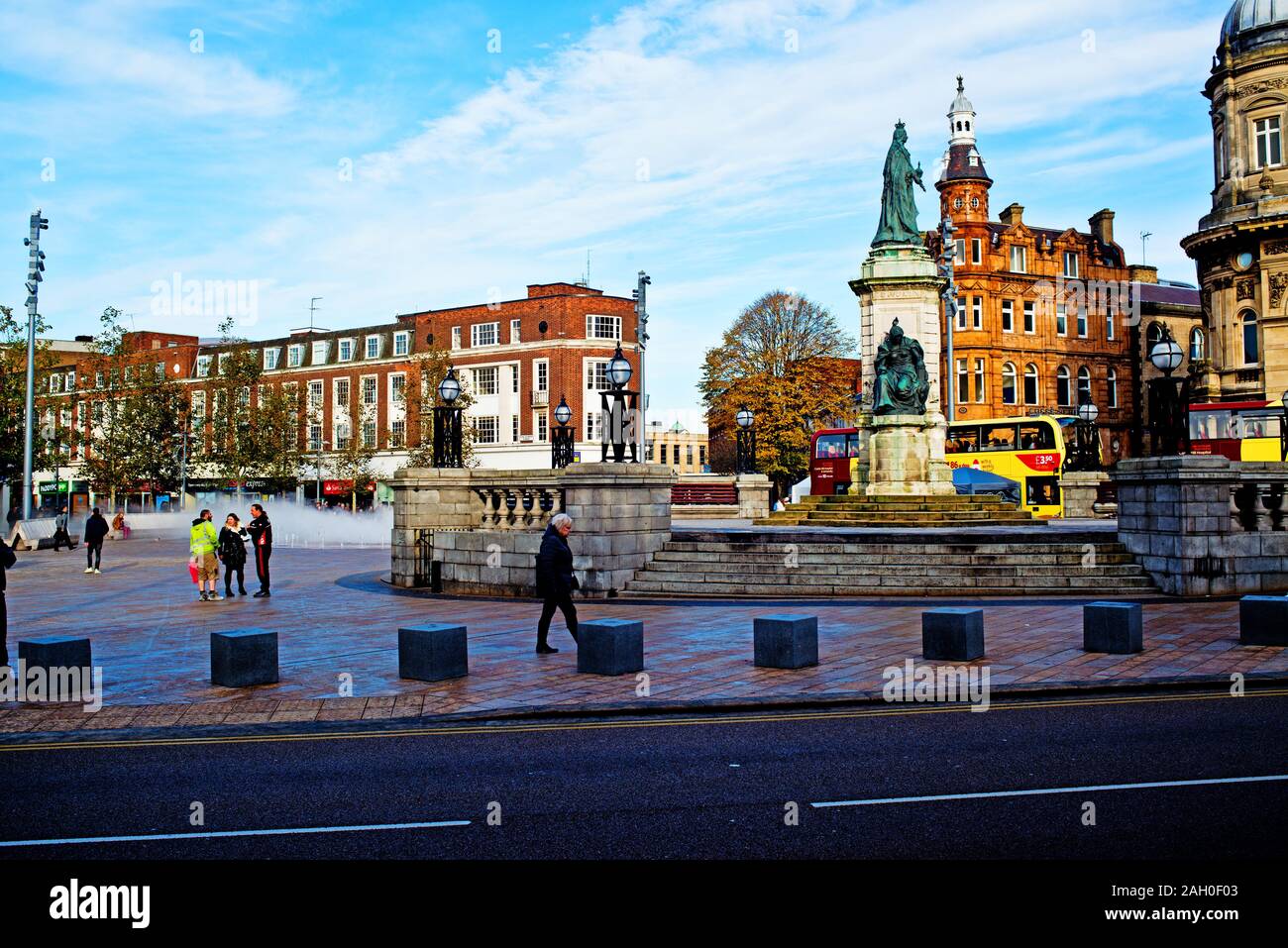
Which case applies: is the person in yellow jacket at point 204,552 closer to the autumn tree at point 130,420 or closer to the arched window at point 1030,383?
the autumn tree at point 130,420

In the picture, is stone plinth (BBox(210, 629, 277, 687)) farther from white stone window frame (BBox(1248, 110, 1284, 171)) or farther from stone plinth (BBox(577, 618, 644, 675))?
white stone window frame (BBox(1248, 110, 1284, 171))

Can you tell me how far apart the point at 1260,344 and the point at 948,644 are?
153 feet

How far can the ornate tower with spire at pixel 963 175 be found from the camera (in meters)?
Answer: 63.8

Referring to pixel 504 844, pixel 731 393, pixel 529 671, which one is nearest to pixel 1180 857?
pixel 504 844

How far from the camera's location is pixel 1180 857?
5.20 metres

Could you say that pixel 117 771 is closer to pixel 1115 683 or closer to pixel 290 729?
pixel 290 729

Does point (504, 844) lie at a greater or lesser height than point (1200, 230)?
lesser

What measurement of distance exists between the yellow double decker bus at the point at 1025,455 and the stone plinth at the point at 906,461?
10.1 m

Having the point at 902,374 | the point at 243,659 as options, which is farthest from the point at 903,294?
the point at 243,659

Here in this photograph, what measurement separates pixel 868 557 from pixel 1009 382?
4848 cm

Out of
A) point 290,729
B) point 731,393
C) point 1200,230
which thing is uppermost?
point 1200,230

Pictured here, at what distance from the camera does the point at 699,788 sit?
680 cm
